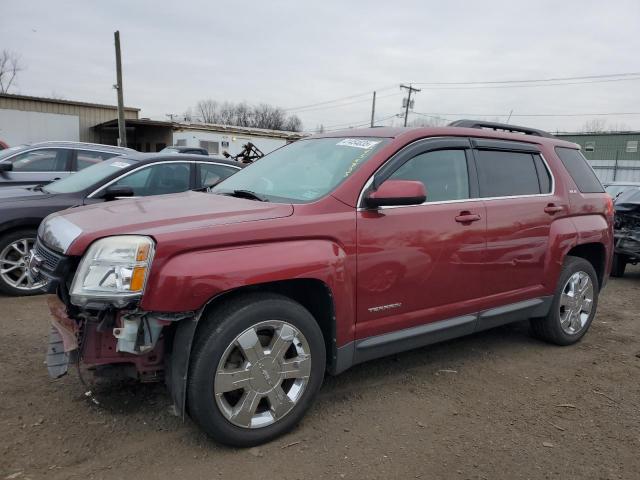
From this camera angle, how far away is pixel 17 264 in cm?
535

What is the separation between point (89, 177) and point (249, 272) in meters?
4.19

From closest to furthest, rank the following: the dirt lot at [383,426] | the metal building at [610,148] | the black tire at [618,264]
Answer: the dirt lot at [383,426]
the black tire at [618,264]
the metal building at [610,148]

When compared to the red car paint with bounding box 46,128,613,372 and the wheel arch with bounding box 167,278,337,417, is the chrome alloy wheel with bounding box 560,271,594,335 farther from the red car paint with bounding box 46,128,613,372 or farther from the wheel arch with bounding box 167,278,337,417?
the wheel arch with bounding box 167,278,337,417

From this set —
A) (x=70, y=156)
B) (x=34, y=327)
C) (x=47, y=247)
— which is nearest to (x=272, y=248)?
(x=47, y=247)

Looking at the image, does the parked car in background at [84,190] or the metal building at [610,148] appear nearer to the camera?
the parked car in background at [84,190]

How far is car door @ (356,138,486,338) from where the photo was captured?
10.3 ft

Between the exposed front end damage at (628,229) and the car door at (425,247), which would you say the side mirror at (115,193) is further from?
the exposed front end damage at (628,229)

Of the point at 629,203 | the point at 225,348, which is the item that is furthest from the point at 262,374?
the point at 629,203

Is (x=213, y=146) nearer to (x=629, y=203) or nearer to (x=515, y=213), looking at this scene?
(x=629, y=203)

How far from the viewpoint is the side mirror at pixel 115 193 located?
5504 mm

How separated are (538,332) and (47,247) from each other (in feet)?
13.3

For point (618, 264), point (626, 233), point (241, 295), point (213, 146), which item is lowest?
point (618, 264)

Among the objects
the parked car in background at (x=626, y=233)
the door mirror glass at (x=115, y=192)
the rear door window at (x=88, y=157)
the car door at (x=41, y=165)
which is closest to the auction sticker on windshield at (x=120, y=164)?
the door mirror glass at (x=115, y=192)

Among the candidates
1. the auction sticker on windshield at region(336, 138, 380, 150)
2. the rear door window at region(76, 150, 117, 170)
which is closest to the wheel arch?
the auction sticker on windshield at region(336, 138, 380, 150)
